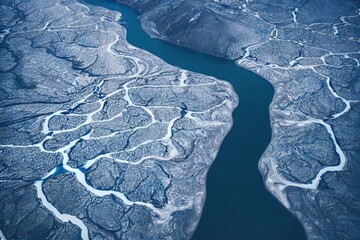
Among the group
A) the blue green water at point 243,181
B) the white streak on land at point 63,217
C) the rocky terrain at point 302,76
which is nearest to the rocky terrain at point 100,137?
the white streak on land at point 63,217

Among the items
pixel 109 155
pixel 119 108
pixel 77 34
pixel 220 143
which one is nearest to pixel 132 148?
pixel 109 155

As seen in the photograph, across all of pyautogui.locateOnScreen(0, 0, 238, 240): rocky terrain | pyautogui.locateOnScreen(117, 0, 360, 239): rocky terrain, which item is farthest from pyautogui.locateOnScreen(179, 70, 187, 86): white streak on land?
pyautogui.locateOnScreen(117, 0, 360, 239): rocky terrain

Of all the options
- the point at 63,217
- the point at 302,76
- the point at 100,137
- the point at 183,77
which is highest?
the point at 302,76

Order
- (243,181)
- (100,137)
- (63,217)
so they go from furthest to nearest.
Answer: (100,137) < (243,181) < (63,217)

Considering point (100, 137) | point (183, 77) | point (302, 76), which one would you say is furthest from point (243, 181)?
point (302, 76)

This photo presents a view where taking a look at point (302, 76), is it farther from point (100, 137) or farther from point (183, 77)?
point (100, 137)
